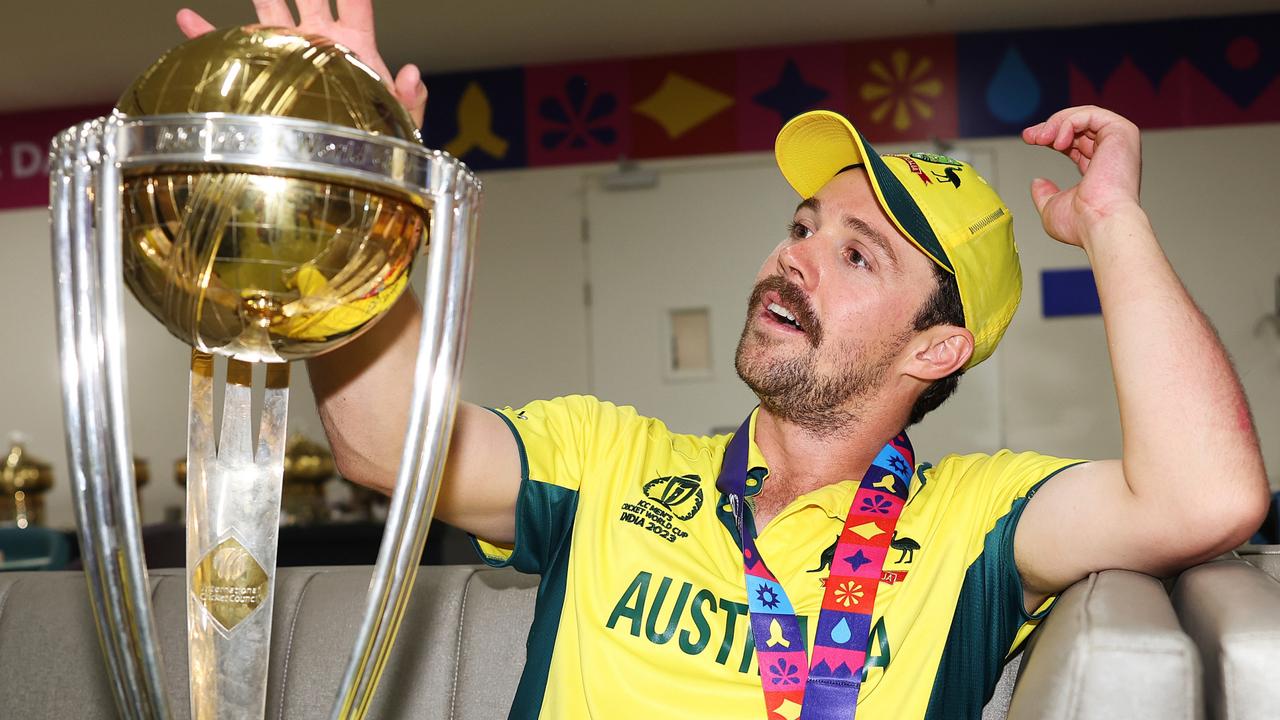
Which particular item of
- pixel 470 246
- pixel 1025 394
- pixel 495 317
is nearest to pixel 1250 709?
pixel 470 246

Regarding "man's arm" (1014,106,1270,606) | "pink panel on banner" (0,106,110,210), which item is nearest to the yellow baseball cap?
"man's arm" (1014,106,1270,606)

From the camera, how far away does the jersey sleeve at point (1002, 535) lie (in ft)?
3.99

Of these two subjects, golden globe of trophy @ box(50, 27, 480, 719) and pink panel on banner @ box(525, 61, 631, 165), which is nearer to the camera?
golden globe of trophy @ box(50, 27, 480, 719)

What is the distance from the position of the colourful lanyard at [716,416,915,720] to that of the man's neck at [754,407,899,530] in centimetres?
15

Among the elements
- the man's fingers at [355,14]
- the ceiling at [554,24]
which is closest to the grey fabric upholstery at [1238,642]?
the man's fingers at [355,14]

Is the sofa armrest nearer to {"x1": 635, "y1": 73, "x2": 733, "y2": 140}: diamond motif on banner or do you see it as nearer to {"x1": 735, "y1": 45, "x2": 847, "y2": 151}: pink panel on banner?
{"x1": 735, "y1": 45, "x2": 847, "y2": 151}: pink panel on banner

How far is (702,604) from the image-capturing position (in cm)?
123

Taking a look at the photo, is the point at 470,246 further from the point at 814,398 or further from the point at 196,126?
the point at 814,398

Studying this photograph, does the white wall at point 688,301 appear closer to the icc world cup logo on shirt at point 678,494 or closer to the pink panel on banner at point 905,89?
the pink panel on banner at point 905,89

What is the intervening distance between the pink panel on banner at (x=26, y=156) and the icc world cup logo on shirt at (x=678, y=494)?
17.0 feet

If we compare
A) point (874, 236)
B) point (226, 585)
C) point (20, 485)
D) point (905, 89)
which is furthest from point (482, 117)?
point (226, 585)

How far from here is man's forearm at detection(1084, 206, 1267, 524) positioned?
1073 millimetres

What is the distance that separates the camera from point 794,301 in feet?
4.74

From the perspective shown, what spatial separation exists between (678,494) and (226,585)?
68cm
